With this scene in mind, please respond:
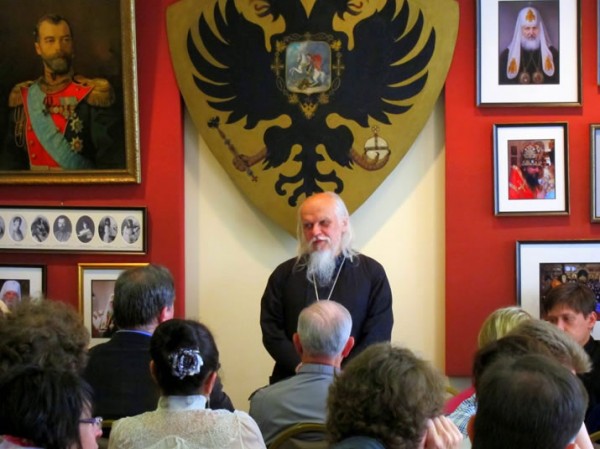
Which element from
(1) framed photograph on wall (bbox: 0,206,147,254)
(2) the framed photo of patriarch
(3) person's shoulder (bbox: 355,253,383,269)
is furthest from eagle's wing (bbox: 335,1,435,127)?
(1) framed photograph on wall (bbox: 0,206,147,254)

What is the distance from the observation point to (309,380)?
8.57 ft

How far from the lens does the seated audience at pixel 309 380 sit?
2572 millimetres

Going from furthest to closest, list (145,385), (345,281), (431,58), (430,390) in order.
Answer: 1. (431,58)
2. (345,281)
3. (145,385)
4. (430,390)

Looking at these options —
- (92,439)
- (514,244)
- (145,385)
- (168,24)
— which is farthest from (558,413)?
(168,24)

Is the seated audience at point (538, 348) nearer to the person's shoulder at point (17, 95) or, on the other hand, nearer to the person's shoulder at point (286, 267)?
the person's shoulder at point (286, 267)

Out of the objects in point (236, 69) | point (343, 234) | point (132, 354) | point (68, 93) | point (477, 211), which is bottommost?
point (132, 354)

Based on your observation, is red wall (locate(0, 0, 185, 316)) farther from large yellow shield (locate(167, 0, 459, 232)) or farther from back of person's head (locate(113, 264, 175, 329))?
back of person's head (locate(113, 264, 175, 329))

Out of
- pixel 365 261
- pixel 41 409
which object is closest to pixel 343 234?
pixel 365 261

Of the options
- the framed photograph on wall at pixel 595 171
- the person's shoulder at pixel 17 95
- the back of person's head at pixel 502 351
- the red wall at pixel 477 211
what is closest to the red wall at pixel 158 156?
the person's shoulder at pixel 17 95

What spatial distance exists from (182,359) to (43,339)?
0.53 meters

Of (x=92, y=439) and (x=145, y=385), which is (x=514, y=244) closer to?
(x=145, y=385)

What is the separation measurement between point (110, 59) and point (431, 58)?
1.78 metres

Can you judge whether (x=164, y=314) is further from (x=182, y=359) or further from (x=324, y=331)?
(x=182, y=359)

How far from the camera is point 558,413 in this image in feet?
4.97
